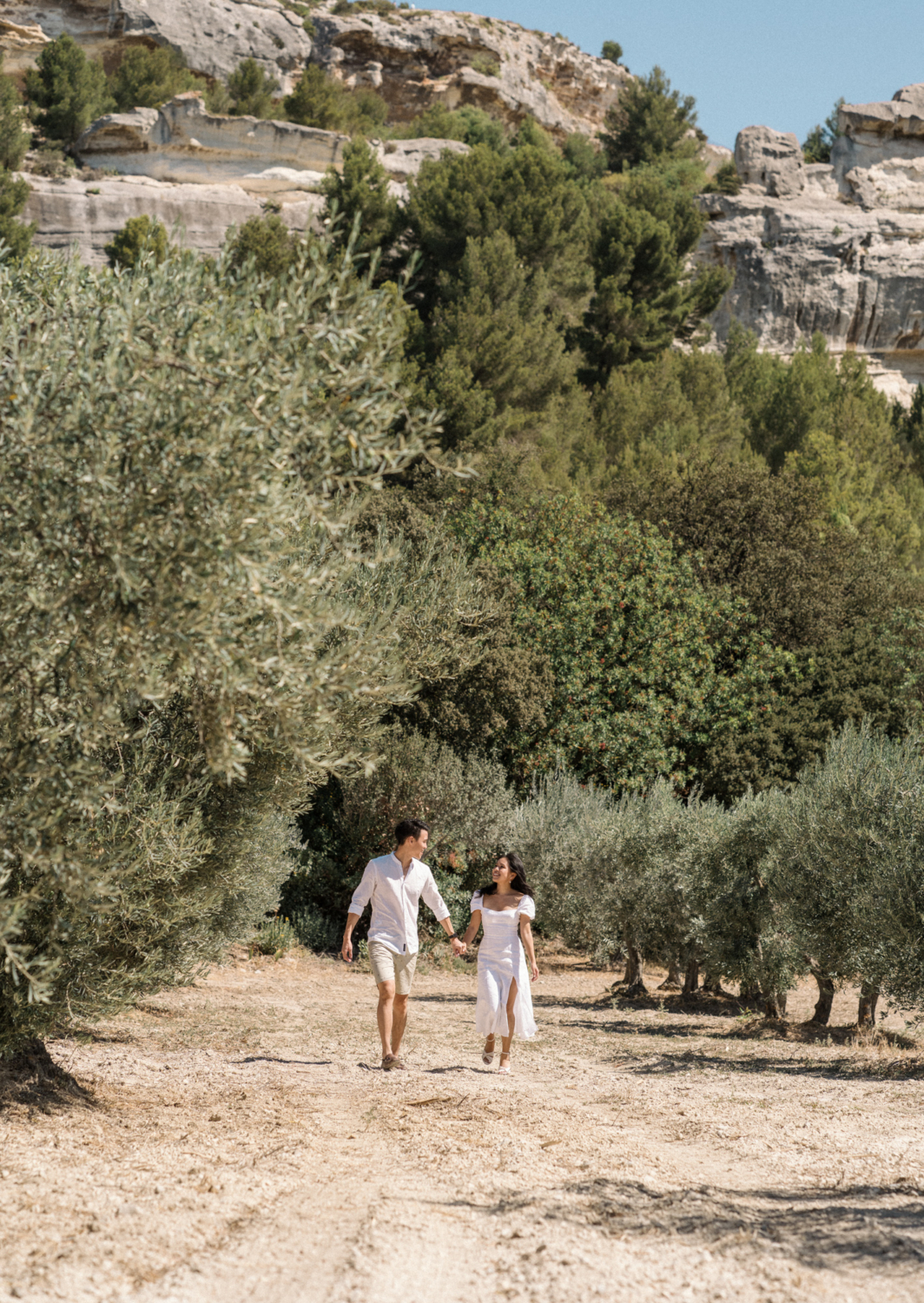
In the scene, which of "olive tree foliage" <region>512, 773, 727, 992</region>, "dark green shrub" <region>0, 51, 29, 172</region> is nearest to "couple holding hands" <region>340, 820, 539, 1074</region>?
"olive tree foliage" <region>512, 773, 727, 992</region>

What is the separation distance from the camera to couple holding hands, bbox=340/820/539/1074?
857 cm

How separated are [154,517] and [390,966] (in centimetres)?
483

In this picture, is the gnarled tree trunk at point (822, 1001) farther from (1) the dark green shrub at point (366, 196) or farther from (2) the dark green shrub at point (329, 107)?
(2) the dark green shrub at point (329, 107)

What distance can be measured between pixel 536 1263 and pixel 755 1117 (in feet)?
13.0

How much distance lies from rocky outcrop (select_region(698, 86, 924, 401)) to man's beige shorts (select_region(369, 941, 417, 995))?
63.1 meters

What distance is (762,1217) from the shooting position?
5.23 metres

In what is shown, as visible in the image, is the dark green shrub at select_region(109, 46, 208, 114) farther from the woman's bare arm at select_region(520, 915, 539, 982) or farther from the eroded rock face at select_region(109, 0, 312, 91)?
the woman's bare arm at select_region(520, 915, 539, 982)

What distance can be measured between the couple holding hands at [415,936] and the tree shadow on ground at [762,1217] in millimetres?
3086

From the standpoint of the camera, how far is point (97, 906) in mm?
6113

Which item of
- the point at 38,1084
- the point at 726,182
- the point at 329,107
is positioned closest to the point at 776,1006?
the point at 38,1084

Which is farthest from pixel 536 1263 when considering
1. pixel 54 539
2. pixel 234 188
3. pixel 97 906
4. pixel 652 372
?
pixel 234 188

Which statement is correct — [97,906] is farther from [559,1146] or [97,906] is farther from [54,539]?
[559,1146]

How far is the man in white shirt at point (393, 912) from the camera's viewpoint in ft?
28.0

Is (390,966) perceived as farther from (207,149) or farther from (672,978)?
(207,149)
